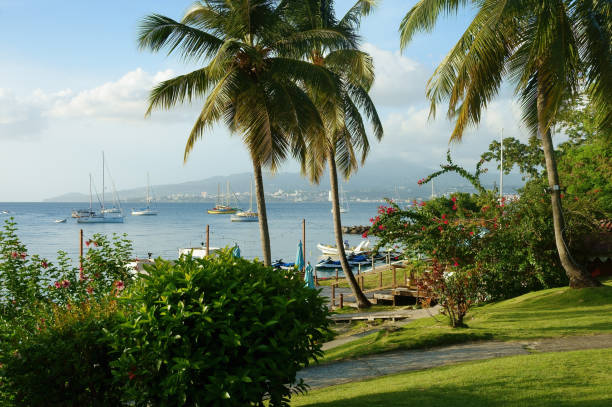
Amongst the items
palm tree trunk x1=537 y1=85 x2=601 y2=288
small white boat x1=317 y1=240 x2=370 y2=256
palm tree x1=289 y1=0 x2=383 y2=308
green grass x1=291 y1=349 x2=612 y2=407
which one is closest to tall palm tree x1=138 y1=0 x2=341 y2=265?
palm tree x1=289 y1=0 x2=383 y2=308

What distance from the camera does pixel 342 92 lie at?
19906mm

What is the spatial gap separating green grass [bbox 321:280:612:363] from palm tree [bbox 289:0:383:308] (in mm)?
8339

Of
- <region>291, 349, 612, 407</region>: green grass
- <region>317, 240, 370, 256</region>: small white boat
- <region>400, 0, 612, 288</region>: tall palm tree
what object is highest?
<region>400, 0, 612, 288</region>: tall palm tree

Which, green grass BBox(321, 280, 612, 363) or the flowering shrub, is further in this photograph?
green grass BBox(321, 280, 612, 363)

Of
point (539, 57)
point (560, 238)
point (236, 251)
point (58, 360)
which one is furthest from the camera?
point (236, 251)

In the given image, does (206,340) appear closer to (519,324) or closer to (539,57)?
(519,324)

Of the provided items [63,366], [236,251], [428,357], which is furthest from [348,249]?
[63,366]

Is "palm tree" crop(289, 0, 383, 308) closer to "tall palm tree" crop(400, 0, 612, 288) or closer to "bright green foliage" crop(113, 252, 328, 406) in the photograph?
"tall palm tree" crop(400, 0, 612, 288)

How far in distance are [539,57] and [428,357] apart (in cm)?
794

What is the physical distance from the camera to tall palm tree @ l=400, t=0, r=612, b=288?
1117 centimetres

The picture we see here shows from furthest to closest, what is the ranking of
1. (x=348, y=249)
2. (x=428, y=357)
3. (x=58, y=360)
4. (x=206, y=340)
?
(x=348, y=249)
(x=428, y=357)
(x=58, y=360)
(x=206, y=340)

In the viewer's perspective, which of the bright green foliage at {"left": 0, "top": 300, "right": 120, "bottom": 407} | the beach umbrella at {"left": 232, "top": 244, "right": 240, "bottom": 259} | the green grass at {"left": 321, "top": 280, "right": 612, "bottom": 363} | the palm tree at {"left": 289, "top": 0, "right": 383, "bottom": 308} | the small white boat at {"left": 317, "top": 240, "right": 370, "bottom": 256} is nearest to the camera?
the bright green foliage at {"left": 0, "top": 300, "right": 120, "bottom": 407}

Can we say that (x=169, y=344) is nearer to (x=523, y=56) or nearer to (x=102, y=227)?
(x=523, y=56)

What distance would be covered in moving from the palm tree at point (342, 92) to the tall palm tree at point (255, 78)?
2268 millimetres
